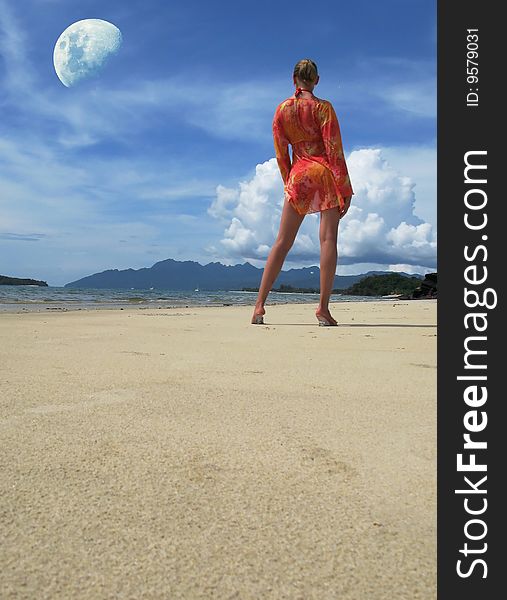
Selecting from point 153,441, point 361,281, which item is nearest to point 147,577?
point 153,441

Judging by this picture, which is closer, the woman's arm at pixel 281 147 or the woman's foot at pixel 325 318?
the woman's foot at pixel 325 318

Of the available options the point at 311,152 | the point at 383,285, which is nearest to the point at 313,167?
the point at 311,152

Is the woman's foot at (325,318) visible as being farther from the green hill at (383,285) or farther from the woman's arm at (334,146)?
the green hill at (383,285)

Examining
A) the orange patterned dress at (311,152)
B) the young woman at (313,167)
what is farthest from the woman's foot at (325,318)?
the orange patterned dress at (311,152)

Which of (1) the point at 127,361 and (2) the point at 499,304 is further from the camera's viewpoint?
(1) the point at 127,361

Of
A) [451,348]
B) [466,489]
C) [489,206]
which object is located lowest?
[466,489]

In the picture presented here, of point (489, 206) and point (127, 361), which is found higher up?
point (489, 206)

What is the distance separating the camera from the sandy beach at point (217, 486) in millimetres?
748

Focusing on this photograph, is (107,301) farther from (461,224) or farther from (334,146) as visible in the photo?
Result: (461,224)

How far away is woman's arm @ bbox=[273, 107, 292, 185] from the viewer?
5.64 metres

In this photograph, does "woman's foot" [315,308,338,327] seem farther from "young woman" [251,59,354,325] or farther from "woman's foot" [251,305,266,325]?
"woman's foot" [251,305,266,325]

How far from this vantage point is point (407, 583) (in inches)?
29.0

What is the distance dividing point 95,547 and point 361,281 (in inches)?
2045

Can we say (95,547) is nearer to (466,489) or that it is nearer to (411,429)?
(466,489)
